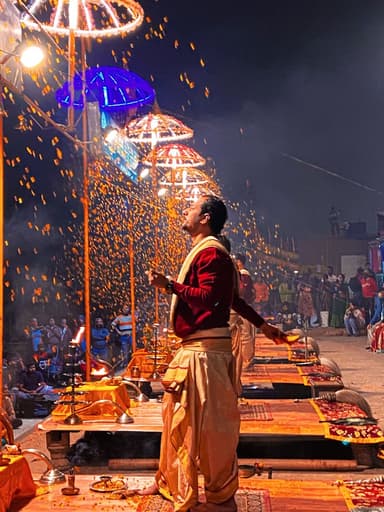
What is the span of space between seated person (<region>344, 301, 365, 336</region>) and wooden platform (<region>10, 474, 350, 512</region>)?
71.4 feet

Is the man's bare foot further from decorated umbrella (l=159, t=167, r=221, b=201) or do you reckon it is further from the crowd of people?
decorated umbrella (l=159, t=167, r=221, b=201)

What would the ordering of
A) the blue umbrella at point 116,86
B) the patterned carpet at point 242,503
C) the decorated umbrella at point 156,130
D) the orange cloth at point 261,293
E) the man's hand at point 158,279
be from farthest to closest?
the orange cloth at point 261,293 → the blue umbrella at point 116,86 → the decorated umbrella at point 156,130 → the patterned carpet at point 242,503 → the man's hand at point 158,279

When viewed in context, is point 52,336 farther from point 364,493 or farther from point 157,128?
point 364,493

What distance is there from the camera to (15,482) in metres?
5.08

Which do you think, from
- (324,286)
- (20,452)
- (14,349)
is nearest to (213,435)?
(20,452)

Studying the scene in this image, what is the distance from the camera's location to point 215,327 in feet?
15.4

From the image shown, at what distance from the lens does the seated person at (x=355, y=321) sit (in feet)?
88.1

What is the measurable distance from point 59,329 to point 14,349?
106 cm

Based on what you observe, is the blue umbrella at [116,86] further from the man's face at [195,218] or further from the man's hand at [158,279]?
the man's hand at [158,279]

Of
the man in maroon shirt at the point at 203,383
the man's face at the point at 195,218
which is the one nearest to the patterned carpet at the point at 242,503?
the man in maroon shirt at the point at 203,383

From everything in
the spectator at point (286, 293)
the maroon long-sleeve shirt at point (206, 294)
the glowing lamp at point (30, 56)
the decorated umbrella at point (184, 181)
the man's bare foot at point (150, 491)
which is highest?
the decorated umbrella at point (184, 181)

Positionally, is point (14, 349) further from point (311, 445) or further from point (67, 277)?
point (311, 445)

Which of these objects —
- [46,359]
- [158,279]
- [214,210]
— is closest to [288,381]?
[46,359]

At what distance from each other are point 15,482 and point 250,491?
179 centimetres
